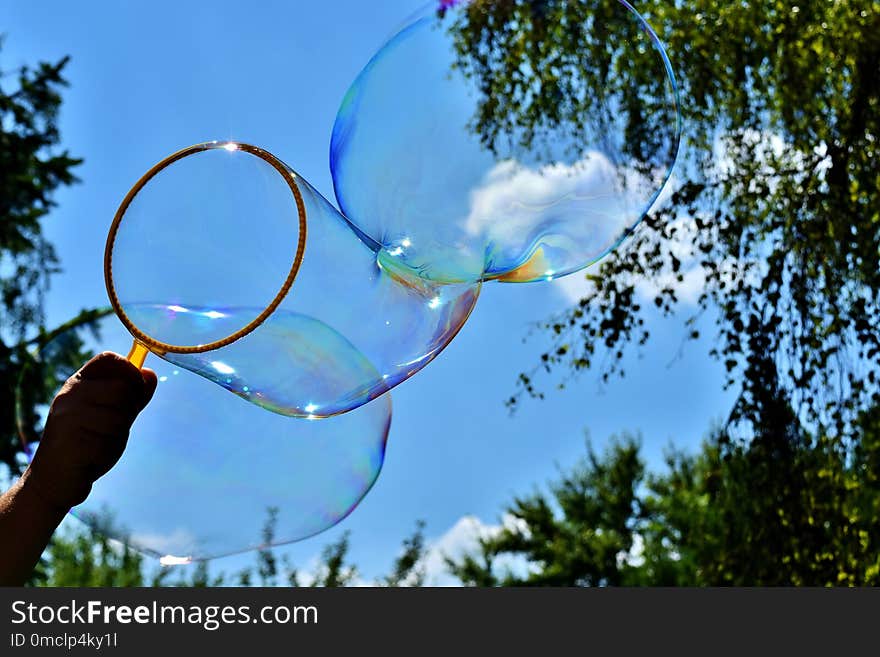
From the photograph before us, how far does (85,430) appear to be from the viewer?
4.42 ft

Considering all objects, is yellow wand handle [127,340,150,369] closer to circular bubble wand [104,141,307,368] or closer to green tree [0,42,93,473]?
circular bubble wand [104,141,307,368]

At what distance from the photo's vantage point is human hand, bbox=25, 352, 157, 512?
1333 millimetres

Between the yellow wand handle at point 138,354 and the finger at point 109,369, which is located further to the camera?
the yellow wand handle at point 138,354

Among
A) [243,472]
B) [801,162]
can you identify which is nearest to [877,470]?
[801,162]

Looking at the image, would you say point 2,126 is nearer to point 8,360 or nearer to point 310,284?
point 8,360

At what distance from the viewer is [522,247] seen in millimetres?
2340

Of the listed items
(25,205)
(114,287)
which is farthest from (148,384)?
(25,205)

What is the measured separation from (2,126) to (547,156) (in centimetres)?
556

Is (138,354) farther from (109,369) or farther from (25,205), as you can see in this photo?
(25,205)

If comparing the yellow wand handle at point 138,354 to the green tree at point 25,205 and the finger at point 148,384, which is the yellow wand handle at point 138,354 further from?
the green tree at point 25,205

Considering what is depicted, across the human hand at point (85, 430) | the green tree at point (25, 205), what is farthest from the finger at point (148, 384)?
the green tree at point (25, 205)

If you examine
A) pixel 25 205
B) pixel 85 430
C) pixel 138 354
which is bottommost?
pixel 85 430

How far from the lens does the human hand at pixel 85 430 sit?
133 cm

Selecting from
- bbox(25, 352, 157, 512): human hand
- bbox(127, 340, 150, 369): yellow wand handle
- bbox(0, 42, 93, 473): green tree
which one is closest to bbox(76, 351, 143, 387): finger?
bbox(25, 352, 157, 512): human hand
